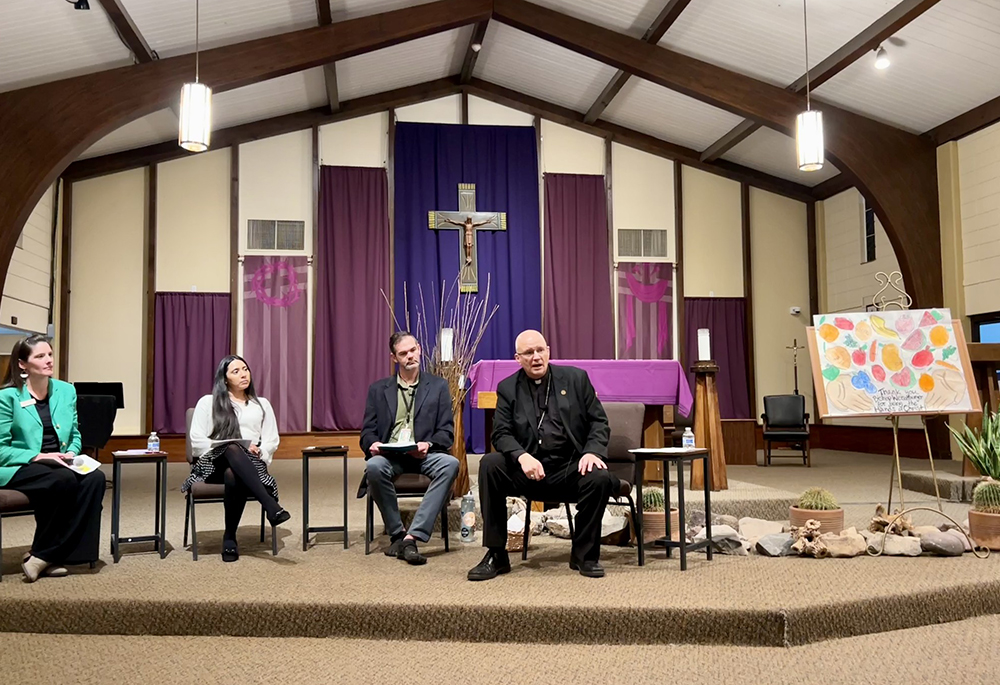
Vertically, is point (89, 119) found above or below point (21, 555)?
above

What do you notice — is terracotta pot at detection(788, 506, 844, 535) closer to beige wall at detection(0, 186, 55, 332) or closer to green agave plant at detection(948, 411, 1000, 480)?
green agave plant at detection(948, 411, 1000, 480)

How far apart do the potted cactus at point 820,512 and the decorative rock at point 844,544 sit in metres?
0.10

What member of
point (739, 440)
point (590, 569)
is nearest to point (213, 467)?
point (590, 569)

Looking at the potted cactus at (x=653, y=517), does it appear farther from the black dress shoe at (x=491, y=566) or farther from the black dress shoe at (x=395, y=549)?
the black dress shoe at (x=395, y=549)

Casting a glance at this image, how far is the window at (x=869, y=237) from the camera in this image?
31.9 feet

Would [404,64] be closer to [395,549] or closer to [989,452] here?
[395,549]

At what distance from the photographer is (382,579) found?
3285 millimetres

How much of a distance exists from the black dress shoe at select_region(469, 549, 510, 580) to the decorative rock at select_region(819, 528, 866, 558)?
56.3 inches

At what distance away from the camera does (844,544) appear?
368 centimetres

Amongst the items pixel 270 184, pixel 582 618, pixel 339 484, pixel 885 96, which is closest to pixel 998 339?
pixel 885 96

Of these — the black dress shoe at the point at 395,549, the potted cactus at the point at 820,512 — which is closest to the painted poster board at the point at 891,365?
the potted cactus at the point at 820,512

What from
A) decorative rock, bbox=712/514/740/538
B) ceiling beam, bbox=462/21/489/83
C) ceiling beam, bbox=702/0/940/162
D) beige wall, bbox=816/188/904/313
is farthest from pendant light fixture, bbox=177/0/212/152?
beige wall, bbox=816/188/904/313

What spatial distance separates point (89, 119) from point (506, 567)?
548cm

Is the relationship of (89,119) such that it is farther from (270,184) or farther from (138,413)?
(138,413)
